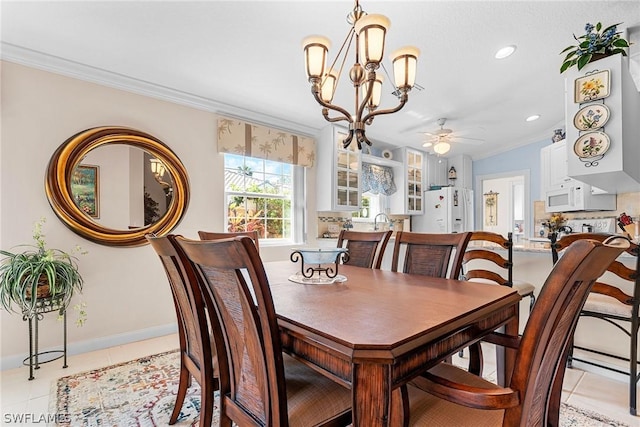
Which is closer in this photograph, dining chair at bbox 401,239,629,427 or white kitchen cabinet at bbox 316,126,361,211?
dining chair at bbox 401,239,629,427

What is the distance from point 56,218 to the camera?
2.50 m

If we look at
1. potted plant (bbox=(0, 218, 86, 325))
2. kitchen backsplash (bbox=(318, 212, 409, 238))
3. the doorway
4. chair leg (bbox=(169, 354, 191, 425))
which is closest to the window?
kitchen backsplash (bbox=(318, 212, 409, 238))

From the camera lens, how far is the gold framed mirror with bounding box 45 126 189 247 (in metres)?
2.48

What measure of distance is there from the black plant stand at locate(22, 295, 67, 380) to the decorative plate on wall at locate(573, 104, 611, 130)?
4.02 meters

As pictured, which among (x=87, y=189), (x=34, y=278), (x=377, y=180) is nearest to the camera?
(x=34, y=278)

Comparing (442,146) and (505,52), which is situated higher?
(505,52)

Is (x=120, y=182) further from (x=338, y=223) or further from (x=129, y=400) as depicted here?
(x=338, y=223)

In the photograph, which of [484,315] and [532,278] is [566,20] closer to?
[532,278]

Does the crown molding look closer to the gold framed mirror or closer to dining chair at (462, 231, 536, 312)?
the gold framed mirror

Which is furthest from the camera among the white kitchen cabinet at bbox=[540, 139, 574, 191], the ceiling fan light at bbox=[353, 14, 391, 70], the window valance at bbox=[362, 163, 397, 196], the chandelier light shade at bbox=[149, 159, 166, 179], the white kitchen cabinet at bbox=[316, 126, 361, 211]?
the window valance at bbox=[362, 163, 397, 196]

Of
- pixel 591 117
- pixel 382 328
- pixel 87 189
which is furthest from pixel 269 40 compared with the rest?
pixel 591 117

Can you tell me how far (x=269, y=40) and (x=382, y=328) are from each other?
2310 millimetres

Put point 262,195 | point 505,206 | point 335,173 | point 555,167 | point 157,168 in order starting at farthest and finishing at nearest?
point 505,206 < point 555,167 < point 335,173 < point 262,195 < point 157,168

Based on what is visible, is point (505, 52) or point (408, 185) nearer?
point (505, 52)
